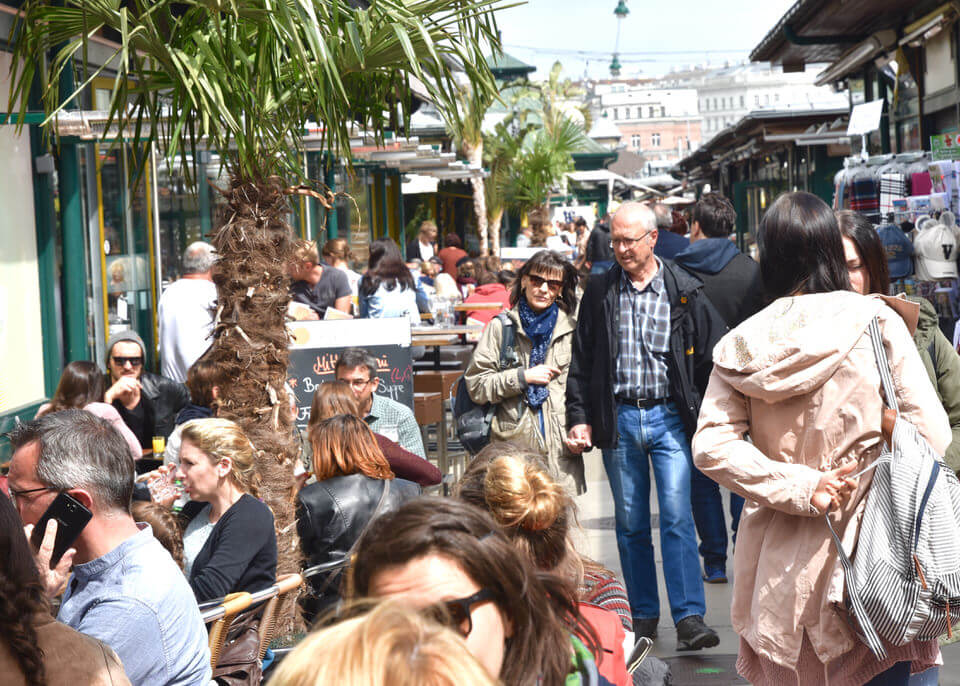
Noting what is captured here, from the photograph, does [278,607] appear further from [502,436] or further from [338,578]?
[502,436]

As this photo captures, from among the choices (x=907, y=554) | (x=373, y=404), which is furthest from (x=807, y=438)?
(x=373, y=404)

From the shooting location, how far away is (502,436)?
593 cm

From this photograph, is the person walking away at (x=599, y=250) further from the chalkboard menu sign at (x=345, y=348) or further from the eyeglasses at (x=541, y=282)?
the eyeglasses at (x=541, y=282)

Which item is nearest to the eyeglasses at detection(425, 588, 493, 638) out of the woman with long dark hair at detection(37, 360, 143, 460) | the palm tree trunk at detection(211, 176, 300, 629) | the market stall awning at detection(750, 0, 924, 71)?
the palm tree trunk at detection(211, 176, 300, 629)

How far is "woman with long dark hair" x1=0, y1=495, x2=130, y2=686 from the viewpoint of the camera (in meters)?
2.13

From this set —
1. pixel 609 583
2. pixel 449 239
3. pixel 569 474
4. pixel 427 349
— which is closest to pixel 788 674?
pixel 609 583

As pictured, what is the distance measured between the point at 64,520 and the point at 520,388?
306 cm

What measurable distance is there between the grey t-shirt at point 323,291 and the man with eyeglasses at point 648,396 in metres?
4.71

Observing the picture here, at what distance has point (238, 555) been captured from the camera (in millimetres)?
4305

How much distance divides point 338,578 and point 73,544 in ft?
5.44

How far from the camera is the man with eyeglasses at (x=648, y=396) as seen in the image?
5.21m

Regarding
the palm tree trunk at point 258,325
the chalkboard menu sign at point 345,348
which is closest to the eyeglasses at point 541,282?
the palm tree trunk at point 258,325

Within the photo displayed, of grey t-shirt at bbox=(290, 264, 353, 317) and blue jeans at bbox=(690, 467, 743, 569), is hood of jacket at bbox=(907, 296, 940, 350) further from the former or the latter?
grey t-shirt at bbox=(290, 264, 353, 317)

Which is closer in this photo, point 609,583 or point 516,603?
point 516,603
